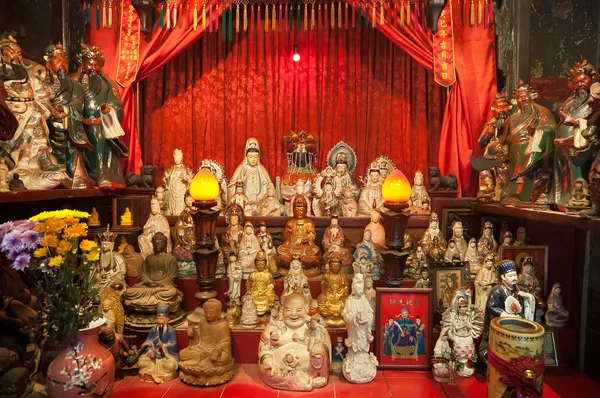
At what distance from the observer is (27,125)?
3.63 meters

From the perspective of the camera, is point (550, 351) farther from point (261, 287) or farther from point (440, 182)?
point (261, 287)

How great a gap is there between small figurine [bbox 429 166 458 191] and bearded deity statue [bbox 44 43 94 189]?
3.40 m

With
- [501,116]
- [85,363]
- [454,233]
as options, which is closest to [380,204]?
[454,233]

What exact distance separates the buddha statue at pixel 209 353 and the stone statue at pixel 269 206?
6.12ft

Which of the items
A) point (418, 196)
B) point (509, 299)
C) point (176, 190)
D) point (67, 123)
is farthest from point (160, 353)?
point (418, 196)

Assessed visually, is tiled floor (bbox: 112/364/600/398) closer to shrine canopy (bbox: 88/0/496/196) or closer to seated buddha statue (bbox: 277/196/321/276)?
seated buddha statue (bbox: 277/196/321/276)

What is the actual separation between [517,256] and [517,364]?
5.18 feet

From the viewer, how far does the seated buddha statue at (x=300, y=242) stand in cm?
420

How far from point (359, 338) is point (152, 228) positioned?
94.3 inches

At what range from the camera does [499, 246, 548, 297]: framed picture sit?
12.7 ft

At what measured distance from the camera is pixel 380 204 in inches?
194

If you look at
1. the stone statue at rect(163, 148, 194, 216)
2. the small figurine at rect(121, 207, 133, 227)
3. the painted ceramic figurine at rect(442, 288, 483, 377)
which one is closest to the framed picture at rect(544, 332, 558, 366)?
the painted ceramic figurine at rect(442, 288, 483, 377)

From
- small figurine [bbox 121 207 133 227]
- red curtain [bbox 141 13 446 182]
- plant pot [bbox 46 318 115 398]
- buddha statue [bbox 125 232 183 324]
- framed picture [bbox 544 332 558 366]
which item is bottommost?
framed picture [bbox 544 332 558 366]

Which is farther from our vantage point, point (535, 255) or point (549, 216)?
point (535, 255)
